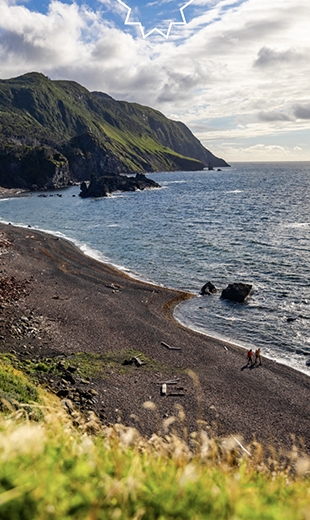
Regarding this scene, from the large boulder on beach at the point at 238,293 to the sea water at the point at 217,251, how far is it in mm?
784

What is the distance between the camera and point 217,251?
58125 millimetres

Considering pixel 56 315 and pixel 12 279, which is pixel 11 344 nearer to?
pixel 56 315

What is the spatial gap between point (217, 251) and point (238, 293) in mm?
20732

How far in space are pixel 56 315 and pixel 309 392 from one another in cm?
2173

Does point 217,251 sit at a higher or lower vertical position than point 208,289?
higher

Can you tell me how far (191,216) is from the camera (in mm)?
95750

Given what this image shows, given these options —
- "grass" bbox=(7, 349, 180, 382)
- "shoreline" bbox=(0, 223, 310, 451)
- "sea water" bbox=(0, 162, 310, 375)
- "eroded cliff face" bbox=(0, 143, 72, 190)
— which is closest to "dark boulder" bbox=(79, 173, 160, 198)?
"eroded cliff face" bbox=(0, 143, 72, 190)

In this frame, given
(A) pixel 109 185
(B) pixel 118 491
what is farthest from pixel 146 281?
(A) pixel 109 185

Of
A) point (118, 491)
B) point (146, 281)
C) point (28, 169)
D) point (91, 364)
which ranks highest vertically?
point (28, 169)

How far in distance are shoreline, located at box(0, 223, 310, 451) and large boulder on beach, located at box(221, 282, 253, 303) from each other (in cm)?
495

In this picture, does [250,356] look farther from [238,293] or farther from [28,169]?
[28,169]

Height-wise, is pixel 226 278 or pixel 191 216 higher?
pixel 191 216

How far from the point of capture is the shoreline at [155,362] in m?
20.2

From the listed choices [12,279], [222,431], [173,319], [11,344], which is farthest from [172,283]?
[222,431]
